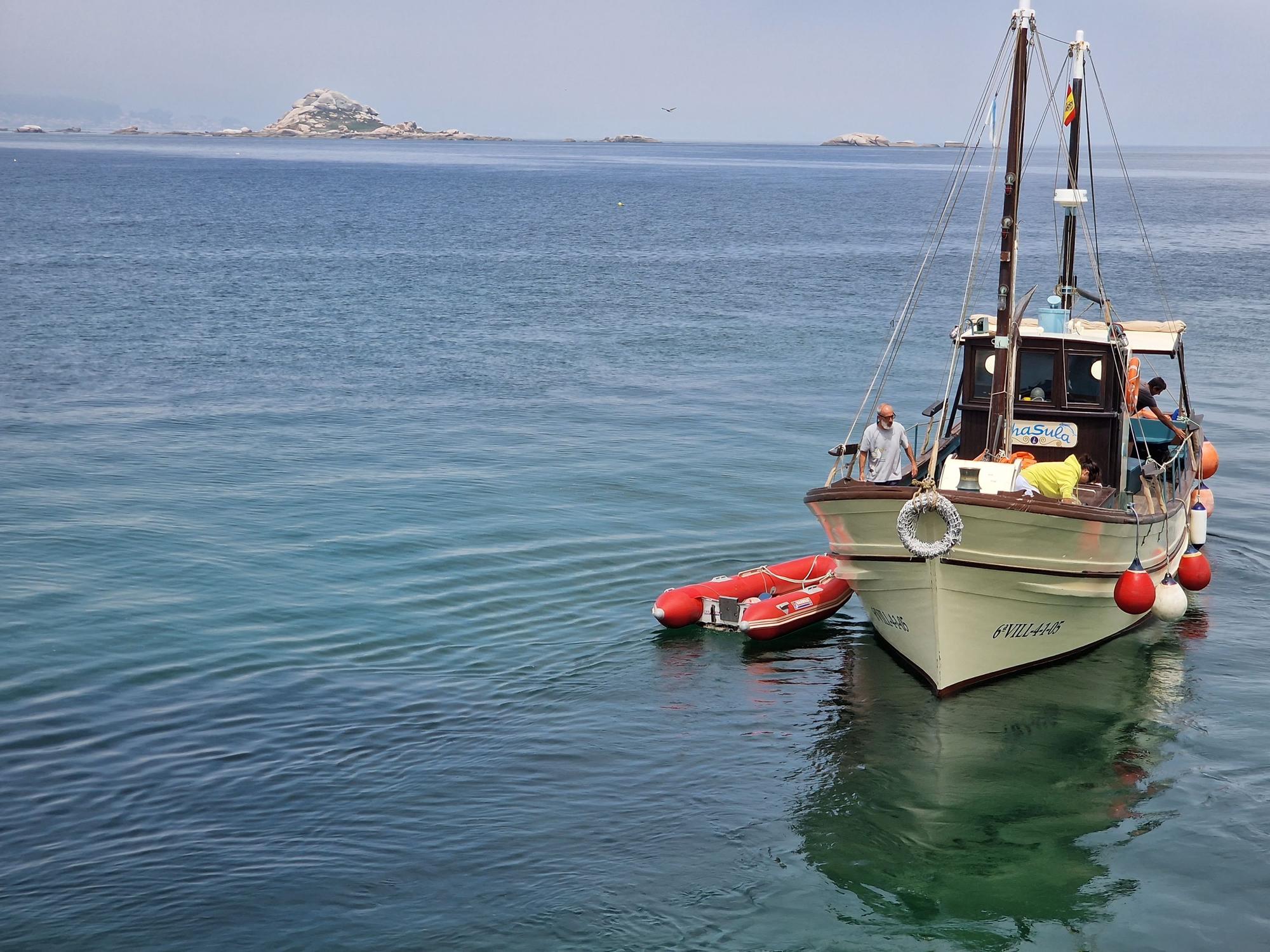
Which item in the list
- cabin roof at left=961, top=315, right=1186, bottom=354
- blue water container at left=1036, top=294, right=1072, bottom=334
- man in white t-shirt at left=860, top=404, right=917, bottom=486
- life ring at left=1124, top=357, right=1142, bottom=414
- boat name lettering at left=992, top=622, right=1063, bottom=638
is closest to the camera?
boat name lettering at left=992, top=622, right=1063, bottom=638

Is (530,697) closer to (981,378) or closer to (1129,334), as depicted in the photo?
(981,378)

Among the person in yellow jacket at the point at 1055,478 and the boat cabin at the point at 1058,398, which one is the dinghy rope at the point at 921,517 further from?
the boat cabin at the point at 1058,398

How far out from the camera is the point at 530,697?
15.8 metres

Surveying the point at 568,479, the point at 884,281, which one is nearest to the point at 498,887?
the point at 568,479

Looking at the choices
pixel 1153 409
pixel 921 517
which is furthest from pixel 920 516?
pixel 1153 409

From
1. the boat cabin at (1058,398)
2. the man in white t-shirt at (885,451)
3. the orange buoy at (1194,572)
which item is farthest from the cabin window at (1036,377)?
the orange buoy at (1194,572)

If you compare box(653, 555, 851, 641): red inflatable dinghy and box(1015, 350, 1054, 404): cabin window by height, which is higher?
box(1015, 350, 1054, 404): cabin window

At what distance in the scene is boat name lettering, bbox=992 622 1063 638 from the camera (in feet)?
53.1

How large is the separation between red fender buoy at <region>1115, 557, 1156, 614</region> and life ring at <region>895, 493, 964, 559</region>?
2.21 meters

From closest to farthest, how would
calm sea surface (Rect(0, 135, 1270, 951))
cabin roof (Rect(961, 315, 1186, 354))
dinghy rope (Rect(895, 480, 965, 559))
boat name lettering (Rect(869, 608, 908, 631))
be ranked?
calm sea surface (Rect(0, 135, 1270, 951)), dinghy rope (Rect(895, 480, 965, 559)), boat name lettering (Rect(869, 608, 908, 631)), cabin roof (Rect(961, 315, 1186, 354))

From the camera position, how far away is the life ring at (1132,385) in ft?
61.3

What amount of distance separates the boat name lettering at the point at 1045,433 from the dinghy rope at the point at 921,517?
388 cm

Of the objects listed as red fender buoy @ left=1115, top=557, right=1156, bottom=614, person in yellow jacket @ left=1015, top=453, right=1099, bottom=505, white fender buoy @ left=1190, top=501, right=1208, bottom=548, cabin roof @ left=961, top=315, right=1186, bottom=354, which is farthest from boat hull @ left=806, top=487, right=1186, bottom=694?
white fender buoy @ left=1190, top=501, right=1208, bottom=548

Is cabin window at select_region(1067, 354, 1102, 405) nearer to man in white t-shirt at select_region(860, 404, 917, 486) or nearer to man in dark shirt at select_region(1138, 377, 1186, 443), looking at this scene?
man in dark shirt at select_region(1138, 377, 1186, 443)
